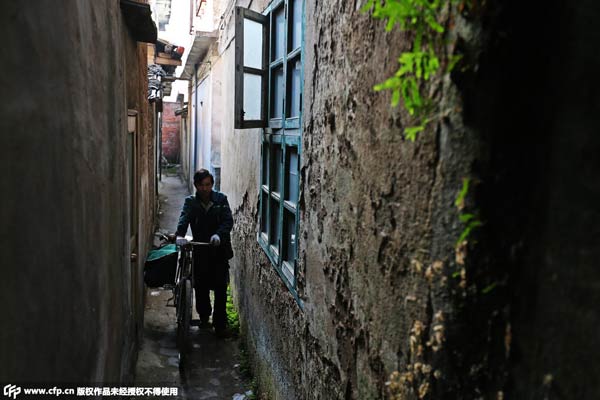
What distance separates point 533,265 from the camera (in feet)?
3.96

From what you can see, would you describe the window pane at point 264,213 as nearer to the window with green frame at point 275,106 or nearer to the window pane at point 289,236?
the window with green frame at point 275,106

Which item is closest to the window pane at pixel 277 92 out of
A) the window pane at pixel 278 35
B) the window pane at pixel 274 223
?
the window pane at pixel 278 35

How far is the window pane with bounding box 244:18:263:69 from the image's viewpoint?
4484 mm

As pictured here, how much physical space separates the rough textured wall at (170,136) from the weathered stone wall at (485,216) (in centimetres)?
2700

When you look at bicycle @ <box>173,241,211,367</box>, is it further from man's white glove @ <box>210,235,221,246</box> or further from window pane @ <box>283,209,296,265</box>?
window pane @ <box>283,209,296,265</box>

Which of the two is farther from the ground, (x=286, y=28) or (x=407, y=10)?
(x=286, y=28)

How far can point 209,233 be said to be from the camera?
5.79 metres

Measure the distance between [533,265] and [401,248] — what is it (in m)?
0.47

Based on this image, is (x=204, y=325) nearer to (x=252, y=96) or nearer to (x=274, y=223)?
(x=274, y=223)

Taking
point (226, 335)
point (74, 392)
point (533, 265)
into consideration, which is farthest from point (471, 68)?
point (226, 335)

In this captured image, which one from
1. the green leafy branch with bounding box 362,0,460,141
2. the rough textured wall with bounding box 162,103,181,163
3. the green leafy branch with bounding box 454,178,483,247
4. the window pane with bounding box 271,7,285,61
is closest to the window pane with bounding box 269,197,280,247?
the window pane with bounding box 271,7,285,61

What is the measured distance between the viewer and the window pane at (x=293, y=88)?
3.56 metres

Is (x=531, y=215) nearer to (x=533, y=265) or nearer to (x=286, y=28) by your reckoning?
(x=533, y=265)

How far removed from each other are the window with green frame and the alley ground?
1.42 meters
